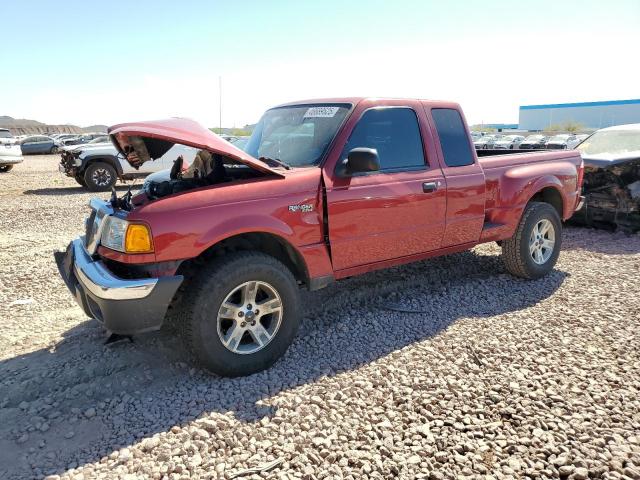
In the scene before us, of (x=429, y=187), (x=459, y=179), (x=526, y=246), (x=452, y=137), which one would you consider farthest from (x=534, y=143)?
(x=429, y=187)

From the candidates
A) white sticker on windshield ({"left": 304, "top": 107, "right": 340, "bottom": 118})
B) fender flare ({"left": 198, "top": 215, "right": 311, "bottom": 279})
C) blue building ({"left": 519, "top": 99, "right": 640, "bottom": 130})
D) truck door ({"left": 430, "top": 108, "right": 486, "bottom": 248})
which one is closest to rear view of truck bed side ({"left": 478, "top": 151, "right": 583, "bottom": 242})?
truck door ({"left": 430, "top": 108, "right": 486, "bottom": 248})

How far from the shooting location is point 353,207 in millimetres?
3902

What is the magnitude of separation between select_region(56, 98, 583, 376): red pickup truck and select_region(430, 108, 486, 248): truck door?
15 mm

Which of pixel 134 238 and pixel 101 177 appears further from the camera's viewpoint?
pixel 101 177

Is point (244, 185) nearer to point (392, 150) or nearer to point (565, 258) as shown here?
point (392, 150)

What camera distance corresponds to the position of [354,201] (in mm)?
3904

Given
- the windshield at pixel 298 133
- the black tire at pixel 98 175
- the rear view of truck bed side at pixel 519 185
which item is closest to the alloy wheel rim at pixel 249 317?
the windshield at pixel 298 133

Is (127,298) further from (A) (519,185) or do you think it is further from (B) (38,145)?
(B) (38,145)

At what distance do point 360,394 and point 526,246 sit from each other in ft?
10.1

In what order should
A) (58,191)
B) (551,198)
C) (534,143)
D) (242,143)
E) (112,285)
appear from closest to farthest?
(112,285) → (242,143) → (551,198) → (58,191) → (534,143)

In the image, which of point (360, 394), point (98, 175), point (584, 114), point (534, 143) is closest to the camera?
point (360, 394)

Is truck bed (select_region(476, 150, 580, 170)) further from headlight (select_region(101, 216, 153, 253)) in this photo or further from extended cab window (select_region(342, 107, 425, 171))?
headlight (select_region(101, 216, 153, 253))

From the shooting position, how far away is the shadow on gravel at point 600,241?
22.9 feet

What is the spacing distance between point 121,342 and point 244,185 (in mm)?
1725
